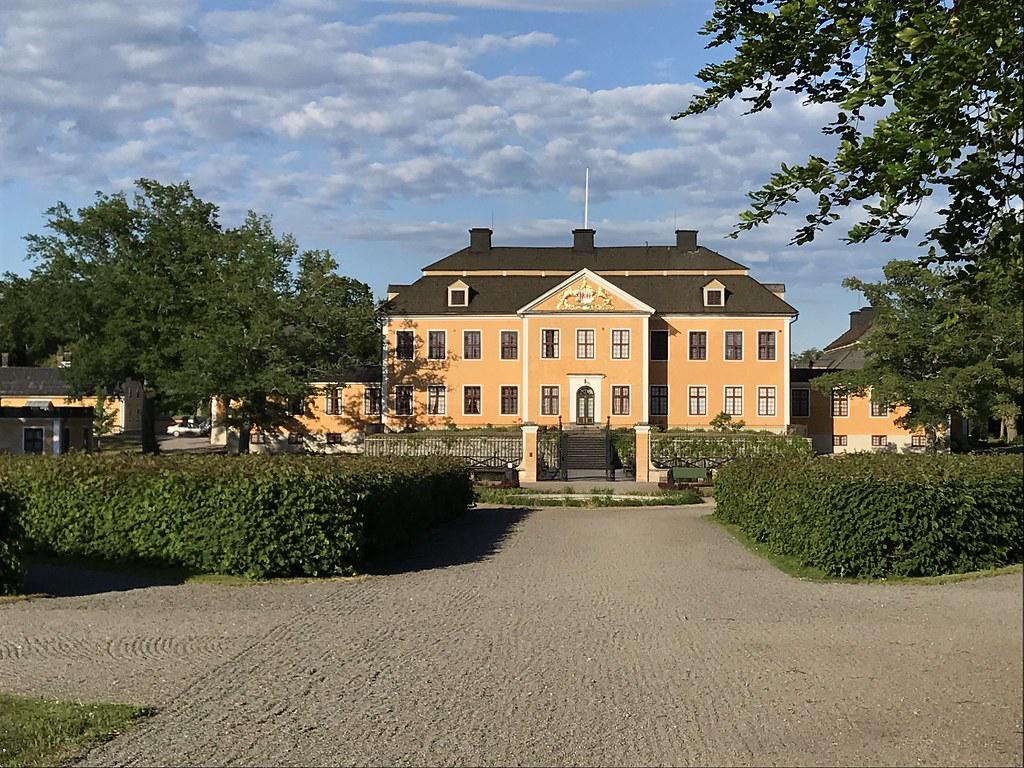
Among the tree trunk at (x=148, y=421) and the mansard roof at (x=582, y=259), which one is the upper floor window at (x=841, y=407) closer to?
the mansard roof at (x=582, y=259)

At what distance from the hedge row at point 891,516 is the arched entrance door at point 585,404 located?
35501 mm

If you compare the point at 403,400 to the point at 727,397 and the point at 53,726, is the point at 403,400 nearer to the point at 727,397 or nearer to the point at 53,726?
the point at 727,397

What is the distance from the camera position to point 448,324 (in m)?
53.2

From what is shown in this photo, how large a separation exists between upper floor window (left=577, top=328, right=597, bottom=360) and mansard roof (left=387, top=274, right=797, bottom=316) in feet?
9.07

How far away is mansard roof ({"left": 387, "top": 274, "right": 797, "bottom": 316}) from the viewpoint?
52.8m

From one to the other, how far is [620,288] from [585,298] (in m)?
2.04

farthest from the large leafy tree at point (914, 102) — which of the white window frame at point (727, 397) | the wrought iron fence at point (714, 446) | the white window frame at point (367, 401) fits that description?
the white window frame at point (367, 401)

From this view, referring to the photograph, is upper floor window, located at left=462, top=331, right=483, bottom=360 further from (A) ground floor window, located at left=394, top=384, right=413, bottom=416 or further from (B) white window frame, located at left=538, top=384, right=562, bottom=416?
(B) white window frame, located at left=538, top=384, right=562, bottom=416

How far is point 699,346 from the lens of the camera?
52.6m

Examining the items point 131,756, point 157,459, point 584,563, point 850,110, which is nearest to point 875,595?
point 584,563

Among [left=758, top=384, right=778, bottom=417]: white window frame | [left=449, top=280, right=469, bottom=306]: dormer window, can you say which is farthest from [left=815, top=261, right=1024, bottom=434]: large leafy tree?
[left=449, top=280, right=469, bottom=306]: dormer window

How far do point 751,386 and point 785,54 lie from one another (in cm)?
4608

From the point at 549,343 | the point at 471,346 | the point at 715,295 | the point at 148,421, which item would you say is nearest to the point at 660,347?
the point at 715,295

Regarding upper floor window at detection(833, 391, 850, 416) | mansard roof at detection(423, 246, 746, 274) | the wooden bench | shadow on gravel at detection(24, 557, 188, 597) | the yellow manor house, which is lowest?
shadow on gravel at detection(24, 557, 188, 597)
